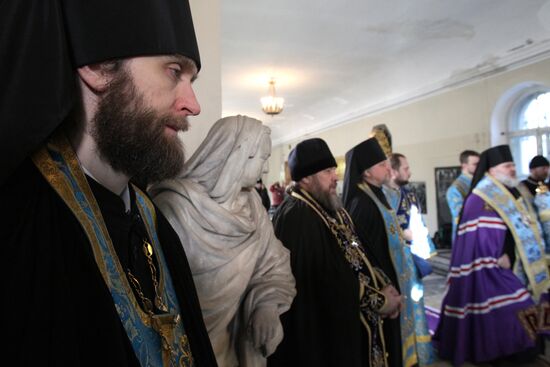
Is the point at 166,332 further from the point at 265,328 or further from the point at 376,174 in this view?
the point at 376,174

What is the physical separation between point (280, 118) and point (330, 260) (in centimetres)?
1426

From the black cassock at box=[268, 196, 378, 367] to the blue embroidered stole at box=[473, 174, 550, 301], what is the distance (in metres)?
2.73

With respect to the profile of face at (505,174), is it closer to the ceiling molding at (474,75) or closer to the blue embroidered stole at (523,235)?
the blue embroidered stole at (523,235)

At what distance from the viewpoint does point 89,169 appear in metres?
0.94

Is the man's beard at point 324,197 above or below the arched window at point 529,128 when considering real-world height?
below

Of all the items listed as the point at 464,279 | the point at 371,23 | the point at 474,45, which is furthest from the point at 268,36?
the point at 464,279

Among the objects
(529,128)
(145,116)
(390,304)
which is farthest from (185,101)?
(529,128)

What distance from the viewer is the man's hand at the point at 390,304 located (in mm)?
2707

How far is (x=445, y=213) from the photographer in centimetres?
1003

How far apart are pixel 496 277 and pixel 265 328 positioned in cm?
375

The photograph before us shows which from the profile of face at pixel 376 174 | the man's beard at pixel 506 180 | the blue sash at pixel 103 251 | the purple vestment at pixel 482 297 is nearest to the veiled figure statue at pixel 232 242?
the blue sash at pixel 103 251

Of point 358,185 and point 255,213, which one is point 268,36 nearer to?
point 358,185

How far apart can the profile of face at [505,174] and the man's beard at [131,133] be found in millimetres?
4738

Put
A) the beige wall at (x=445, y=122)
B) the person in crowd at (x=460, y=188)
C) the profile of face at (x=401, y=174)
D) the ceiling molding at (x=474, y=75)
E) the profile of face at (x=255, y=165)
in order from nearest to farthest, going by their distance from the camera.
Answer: the profile of face at (x=255, y=165) → the profile of face at (x=401, y=174) → the person in crowd at (x=460, y=188) → the ceiling molding at (x=474, y=75) → the beige wall at (x=445, y=122)
